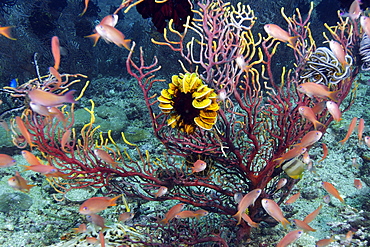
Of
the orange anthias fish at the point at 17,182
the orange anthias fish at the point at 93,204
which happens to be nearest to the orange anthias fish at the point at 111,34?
the orange anthias fish at the point at 93,204

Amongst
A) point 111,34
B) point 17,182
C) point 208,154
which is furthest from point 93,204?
point 111,34

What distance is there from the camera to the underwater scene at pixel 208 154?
296 cm

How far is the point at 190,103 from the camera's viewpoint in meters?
2.82

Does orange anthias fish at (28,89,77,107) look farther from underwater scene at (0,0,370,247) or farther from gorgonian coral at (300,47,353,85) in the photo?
gorgonian coral at (300,47,353,85)

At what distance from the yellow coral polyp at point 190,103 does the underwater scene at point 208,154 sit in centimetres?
1

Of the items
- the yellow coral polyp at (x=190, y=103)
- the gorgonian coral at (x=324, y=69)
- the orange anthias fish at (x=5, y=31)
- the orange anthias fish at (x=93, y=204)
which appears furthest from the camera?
the orange anthias fish at (x=5, y=31)

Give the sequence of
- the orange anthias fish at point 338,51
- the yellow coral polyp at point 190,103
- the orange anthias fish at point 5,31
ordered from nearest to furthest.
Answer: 1. the yellow coral polyp at point 190,103
2. the orange anthias fish at point 338,51
3. the orange anthias fish at point 5,31

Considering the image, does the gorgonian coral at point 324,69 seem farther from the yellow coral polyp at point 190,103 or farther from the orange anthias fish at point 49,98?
the orange anthias fish at point 49,98

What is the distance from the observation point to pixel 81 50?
1137cm

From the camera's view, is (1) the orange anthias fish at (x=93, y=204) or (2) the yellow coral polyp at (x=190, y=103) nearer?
(2) the yellow coral polyp at (x=190, y=103)

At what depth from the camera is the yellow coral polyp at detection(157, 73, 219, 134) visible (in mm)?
2701

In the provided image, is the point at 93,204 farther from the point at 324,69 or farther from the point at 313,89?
the point at 324,69

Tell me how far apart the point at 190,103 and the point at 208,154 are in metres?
0.87

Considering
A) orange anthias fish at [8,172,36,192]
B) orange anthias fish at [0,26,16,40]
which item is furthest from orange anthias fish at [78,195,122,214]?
orange anthias fish at [0,26,16,40]
